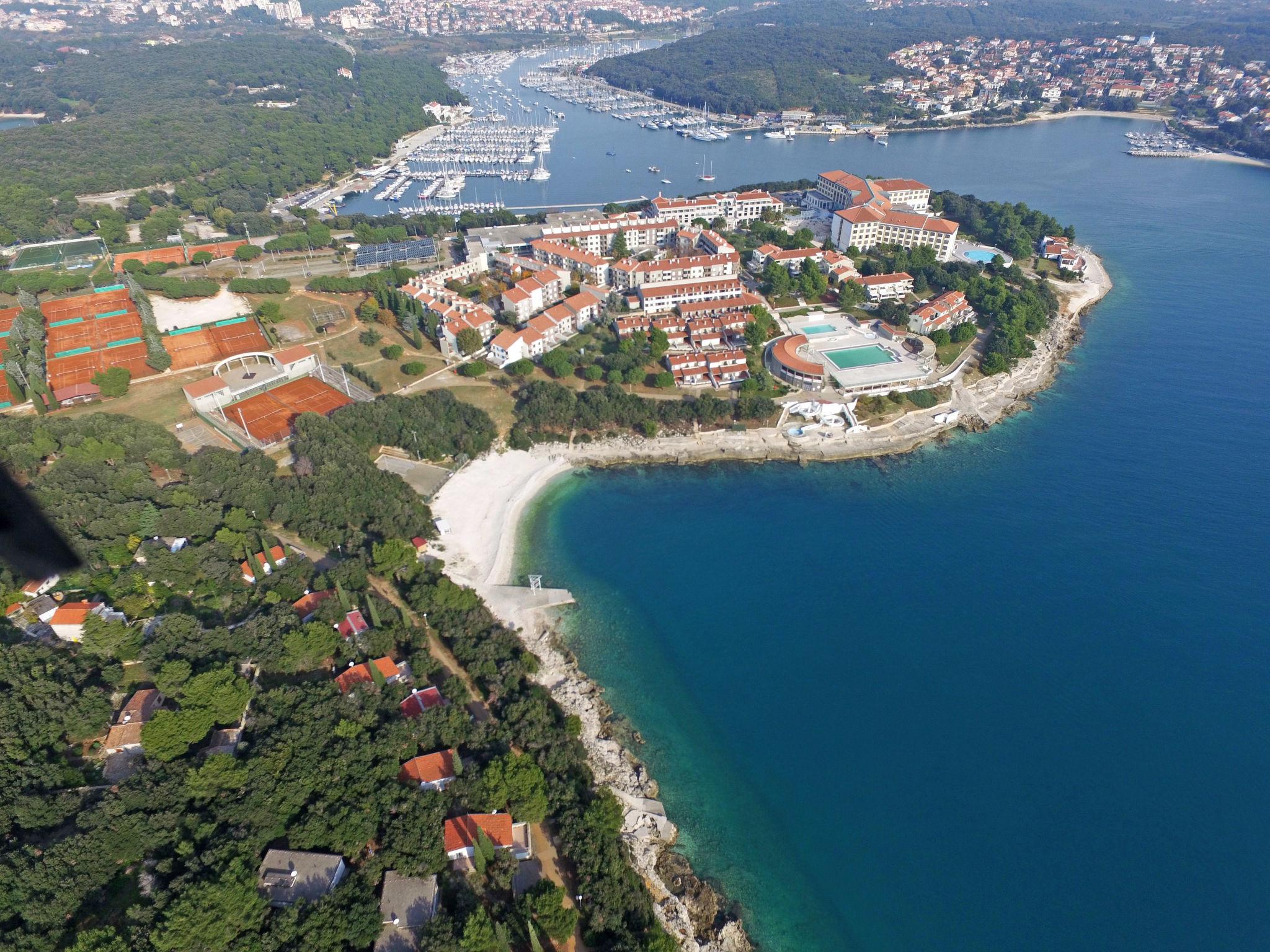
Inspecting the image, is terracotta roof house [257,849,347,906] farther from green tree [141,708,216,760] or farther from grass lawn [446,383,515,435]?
grass lawn [446,383,515,435]

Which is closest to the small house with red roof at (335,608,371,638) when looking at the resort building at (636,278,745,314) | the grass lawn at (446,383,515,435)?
the grass lawn at (446,383,515,435)

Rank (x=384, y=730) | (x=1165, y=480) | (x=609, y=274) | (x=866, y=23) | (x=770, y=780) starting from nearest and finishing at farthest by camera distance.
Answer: (x=384, y=730)
(x=770, y=780)
(x=1165, y=480)
(x=609, y=274)
(x=866, y=23)

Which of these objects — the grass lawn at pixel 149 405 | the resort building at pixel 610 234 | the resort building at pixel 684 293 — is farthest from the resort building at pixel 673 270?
the grass lawn at pixel 149 405

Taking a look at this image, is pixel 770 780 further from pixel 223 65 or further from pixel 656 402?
pixel 223 65

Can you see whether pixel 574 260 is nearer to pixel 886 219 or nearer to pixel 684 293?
pixel 684 293

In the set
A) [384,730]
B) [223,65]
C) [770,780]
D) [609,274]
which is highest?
[223,65]

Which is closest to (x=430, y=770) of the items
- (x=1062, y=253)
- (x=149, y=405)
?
(x=149, y=405)

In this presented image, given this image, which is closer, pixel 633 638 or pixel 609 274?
pixel 633 638

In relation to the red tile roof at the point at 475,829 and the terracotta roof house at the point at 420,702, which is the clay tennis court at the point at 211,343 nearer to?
the terracotta roof house at the point at 420,702

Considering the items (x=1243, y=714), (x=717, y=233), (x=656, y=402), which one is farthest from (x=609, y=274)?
(x=1243, y=714)
